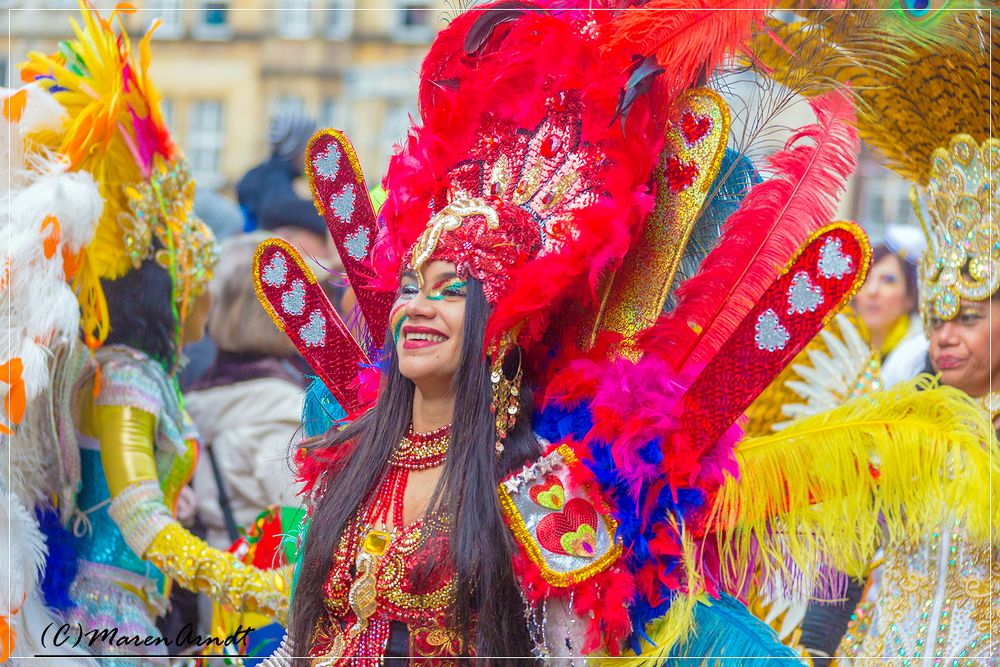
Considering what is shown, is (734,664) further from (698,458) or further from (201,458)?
(201,458)

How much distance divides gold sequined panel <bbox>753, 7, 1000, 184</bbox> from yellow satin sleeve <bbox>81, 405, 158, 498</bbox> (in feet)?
7.47

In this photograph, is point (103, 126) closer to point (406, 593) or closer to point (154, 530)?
point (154, 530)

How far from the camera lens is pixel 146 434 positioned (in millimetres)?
3914

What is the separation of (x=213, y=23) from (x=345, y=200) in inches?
645

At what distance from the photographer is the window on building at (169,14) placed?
16922 mm

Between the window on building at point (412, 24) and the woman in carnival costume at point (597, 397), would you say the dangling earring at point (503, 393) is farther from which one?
the window on building at point (412, 24)

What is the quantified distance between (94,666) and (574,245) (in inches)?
83.2

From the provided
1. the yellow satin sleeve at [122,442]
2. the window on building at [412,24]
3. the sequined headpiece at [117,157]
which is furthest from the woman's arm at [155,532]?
the window on building at [412,24]

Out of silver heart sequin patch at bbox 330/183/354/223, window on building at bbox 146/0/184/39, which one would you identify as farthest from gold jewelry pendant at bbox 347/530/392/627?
window on building at bbox 146/0/184/39

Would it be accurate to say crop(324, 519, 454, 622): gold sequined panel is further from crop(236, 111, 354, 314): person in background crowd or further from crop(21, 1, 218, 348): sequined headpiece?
crop(236, 111, 354, 314): person in background crowd

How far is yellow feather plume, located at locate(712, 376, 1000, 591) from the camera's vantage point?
2717 millimetres

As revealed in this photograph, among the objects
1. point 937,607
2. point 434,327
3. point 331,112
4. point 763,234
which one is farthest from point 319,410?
point 331,112

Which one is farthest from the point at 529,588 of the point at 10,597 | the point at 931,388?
the point at 10,597

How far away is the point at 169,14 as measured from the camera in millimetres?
17672
